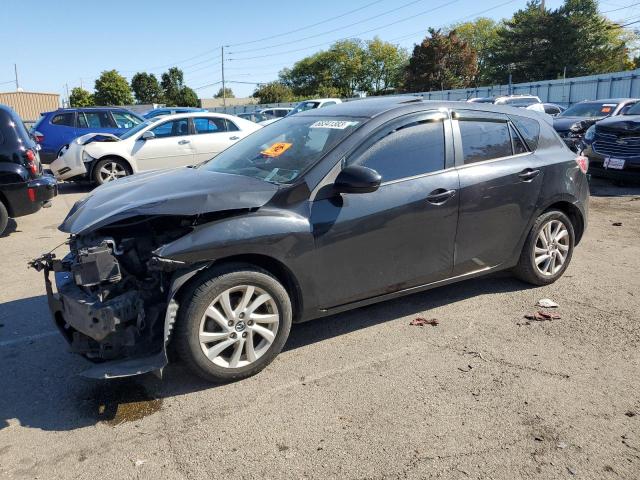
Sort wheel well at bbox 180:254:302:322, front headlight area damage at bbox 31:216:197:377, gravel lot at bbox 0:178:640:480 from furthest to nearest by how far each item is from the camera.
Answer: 1. wheel well at bbox 180:254:302:322
2. front headlight area damage at bbox 31:216:197:377
3. gravel lot at bbox 0:178:640:480

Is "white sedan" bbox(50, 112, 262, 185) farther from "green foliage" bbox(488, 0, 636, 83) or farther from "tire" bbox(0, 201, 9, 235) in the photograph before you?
"green foliage" bbox(488, 0, 636, 83)

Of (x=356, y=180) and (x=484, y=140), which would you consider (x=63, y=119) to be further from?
(x=356, y=180)

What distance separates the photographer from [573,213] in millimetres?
5094

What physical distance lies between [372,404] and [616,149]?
9215 mm

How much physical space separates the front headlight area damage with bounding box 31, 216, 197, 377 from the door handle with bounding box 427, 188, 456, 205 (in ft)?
5.83

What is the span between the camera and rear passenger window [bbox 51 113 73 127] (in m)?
13.9

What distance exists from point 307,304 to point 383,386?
0.75 metres

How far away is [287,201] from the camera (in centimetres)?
355

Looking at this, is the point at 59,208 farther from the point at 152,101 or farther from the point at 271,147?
the point at 152,101

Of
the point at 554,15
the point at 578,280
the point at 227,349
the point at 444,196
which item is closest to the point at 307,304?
the point at 227,349

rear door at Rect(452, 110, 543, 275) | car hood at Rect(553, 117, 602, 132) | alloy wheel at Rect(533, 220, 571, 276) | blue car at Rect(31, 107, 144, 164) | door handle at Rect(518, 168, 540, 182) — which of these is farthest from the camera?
blue car at Rect(31, 107, 144, 164)

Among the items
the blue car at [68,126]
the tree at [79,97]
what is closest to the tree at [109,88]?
the tree at [79,97]

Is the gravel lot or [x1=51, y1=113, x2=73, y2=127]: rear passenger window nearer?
the gravel lot

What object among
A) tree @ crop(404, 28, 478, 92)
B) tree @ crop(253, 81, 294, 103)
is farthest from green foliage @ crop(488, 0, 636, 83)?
tree @ crop(253, 81, 294, 103)
